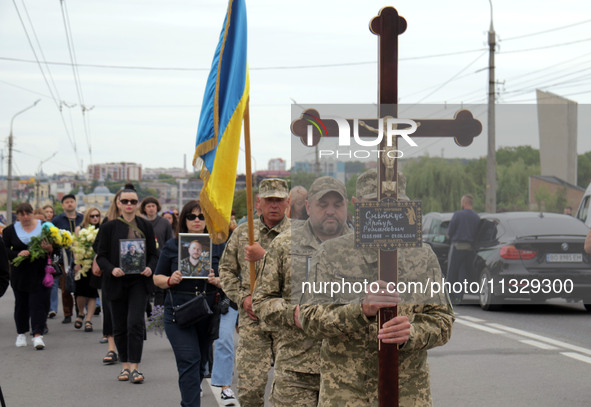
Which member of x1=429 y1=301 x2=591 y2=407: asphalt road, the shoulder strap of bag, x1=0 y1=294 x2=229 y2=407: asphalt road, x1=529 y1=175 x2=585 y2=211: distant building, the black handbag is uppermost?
x1=529 y1=175 x2=585 y2=211: distant building

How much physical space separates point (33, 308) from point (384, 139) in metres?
9.16

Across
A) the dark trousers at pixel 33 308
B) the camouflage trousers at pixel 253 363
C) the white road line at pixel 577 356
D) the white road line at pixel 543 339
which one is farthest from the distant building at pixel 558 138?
the dark trousers at pixel 33 308

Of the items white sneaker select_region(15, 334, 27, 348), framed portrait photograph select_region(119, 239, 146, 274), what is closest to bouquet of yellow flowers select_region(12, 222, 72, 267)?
white sneaker select_region(15, 334, 27, 348)

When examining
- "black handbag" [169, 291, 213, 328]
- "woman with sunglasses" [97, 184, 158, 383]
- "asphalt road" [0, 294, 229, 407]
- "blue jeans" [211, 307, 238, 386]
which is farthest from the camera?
"woman with sunglasses" [97, 184, 158, 383]

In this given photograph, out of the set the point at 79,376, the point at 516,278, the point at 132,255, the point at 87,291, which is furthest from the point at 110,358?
the point at 516,278

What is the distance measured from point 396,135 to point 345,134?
0.20 m

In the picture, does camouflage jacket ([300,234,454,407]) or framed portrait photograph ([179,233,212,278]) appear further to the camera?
framed portrait photograph ([179,233,212,278])

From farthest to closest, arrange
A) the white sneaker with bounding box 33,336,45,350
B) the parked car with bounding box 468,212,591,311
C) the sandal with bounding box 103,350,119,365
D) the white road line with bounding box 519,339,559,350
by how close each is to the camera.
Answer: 1. the white sneaker with bounding box 33,336,45,350
2. the white road line with bounding box 519,339,559,350
3. the sandal with bounding box 103,350,119,365
4. the parked car with bounding box 468,212,591,311

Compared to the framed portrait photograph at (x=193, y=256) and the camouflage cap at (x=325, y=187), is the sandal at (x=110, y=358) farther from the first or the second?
the camouflage cap at (x=325, y=187)

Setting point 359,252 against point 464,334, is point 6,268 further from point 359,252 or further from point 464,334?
point 464,334

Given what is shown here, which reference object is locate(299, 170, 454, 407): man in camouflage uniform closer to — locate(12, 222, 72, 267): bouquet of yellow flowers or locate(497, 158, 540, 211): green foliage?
locate(497, 158, 540, 211): green foliage

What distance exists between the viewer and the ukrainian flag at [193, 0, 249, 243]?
5.10m

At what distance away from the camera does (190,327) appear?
7.07 m

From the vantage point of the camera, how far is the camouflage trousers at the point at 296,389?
514 centimetres
